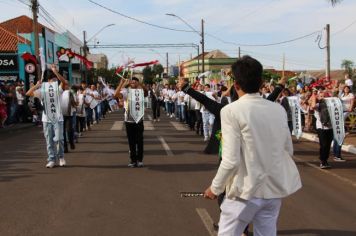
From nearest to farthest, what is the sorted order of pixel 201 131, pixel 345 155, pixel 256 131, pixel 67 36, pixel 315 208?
pixel 256 131 < pixel 315 208 < pixel 345 155 < pixel 201 131 < pixel 67 36

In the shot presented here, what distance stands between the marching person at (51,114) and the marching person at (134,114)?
1.23 m

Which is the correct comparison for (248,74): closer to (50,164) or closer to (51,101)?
(51,101)

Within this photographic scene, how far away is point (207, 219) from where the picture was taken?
21.4ft

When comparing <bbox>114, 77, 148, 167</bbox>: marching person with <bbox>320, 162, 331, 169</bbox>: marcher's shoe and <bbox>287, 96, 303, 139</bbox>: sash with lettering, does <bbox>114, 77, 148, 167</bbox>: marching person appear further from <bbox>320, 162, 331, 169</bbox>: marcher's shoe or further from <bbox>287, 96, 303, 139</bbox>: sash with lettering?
<bbox>287, 96, 303, 139</bbox>: sash with lettering

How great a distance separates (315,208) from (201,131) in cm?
1148

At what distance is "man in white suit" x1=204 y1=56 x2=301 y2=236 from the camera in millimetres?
3367

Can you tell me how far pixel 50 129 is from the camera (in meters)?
10.6

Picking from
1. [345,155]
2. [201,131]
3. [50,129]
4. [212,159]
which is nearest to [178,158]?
[212,159]

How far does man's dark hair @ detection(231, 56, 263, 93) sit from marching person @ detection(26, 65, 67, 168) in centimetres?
746

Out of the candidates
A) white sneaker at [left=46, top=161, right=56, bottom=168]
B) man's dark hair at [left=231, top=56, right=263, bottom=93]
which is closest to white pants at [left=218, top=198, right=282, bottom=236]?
man's dark hair at [left=231, top=56, right=263, bottom=93]

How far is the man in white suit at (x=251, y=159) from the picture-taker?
3.37 metres

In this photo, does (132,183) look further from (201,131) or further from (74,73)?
(74,73)

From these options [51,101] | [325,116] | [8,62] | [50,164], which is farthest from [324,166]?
[8,62]

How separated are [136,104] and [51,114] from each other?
1695mm
